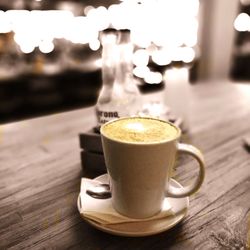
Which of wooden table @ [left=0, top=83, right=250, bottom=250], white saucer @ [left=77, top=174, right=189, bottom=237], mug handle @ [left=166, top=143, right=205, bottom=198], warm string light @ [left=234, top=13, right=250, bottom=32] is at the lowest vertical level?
wooden table @ [left=0, top=83, right=250, bottom=250]

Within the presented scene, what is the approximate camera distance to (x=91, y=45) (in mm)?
4844

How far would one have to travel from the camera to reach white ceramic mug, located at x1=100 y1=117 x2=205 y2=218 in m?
0.45

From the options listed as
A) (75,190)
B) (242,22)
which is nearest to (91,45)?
(242,22)

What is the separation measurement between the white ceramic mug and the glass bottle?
0.25 m

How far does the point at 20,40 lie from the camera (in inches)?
172

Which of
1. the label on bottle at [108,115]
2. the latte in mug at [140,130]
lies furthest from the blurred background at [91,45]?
the latte in mug at [140,130]

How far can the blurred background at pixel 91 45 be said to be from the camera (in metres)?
3.64

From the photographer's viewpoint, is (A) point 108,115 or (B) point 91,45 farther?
(B) point 91,45

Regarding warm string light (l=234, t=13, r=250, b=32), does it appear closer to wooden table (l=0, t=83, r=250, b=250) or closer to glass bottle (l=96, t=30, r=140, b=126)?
wooden table (l=0, t=83, r=250, b=250)

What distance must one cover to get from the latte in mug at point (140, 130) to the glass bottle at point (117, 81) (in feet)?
0.54

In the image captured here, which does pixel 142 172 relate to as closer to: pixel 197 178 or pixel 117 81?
pixel 197 178

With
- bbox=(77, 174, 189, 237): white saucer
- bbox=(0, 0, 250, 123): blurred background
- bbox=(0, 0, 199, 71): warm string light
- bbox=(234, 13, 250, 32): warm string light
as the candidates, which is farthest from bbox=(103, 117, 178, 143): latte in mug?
bbox=(234, 13, 250, 32): warm string light

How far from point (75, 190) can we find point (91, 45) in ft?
14.7

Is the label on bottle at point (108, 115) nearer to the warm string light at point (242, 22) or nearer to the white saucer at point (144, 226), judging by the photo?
the white saucer at point (144, 226)
